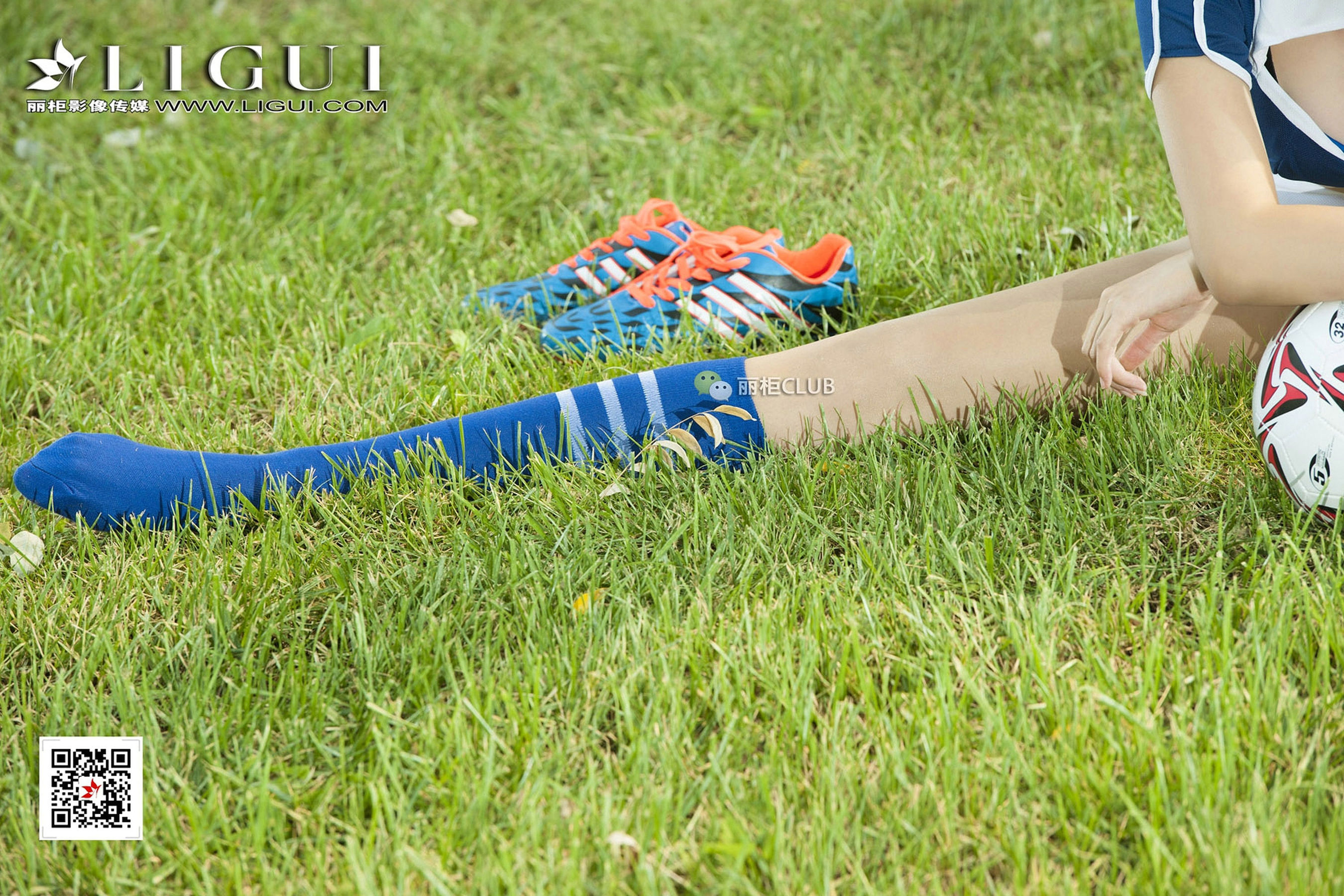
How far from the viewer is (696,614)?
1.52 m

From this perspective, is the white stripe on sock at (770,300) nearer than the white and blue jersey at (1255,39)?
No

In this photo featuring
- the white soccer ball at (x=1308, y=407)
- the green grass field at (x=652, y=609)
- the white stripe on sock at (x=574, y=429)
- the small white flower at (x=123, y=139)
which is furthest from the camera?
the small white flower at (x=123, y=139)

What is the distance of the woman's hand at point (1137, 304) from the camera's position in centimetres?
168

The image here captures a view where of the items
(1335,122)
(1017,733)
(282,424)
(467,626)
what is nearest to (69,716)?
(467,626)

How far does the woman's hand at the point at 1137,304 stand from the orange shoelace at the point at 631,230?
42.5 inches

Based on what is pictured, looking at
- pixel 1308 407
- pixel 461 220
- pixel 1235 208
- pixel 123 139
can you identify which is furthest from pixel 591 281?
pixel 123 139

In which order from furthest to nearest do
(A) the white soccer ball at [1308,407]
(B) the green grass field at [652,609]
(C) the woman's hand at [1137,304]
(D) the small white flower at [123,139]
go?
(D) the small white flower at [123,139] → (C) the woman's hand at [1137,304] → (A) the white soccer ball at [1308,407] → (B) the green grass field at [652,609]

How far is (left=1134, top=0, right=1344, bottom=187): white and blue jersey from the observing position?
1.49 m

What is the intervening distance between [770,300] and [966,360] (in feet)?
1.69

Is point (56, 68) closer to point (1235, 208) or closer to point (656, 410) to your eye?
point (656, 410)

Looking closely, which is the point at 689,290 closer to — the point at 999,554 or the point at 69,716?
the point at 999,554

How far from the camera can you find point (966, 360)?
1.88 m

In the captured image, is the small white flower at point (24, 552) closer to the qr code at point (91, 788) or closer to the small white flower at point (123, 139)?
the qr code at point (91, 788)

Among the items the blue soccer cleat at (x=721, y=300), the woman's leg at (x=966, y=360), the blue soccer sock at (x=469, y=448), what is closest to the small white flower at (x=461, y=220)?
the blue soccer cleat at (x=721, y=300)
